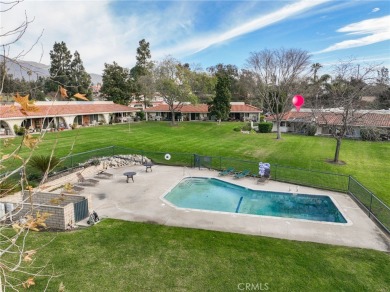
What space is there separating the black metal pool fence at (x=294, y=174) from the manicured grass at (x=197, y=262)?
4.06 m

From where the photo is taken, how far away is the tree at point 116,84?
6512cm

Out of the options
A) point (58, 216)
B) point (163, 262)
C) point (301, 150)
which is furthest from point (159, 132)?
point (163, 262)

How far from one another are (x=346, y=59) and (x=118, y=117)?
46.1 m

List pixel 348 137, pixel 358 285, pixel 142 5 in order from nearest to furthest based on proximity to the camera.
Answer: pixel 358 285, pixel 142 5, pixel 348 137

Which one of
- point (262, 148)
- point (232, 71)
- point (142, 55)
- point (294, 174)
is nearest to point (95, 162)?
point (294, 174)

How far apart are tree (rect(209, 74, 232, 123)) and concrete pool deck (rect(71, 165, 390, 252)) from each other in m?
37.9

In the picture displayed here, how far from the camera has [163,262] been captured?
33.3ft

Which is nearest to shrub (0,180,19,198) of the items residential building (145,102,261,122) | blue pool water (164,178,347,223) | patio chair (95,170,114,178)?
patio chair (95,170,114,178)

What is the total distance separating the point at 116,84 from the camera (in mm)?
66250

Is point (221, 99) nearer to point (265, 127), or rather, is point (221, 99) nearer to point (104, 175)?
point (265, 127)

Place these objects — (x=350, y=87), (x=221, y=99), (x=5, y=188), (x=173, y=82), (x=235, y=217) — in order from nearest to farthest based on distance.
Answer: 1. (x=5, y=188)
2. (x=235, y=217)
3. (x=350, y=87)
4. (x=173, y=82)
5. (x=221, y=99)

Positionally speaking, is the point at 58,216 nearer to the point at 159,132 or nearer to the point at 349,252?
the point at 349,252

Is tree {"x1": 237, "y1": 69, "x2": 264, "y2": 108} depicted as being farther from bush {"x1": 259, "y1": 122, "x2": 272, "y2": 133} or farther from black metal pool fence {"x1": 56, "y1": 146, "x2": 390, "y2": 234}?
black metal pool fence {"x1": 56, "y1": 146, "x2": 390, "y2": 234}

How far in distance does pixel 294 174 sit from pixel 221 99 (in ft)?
119
